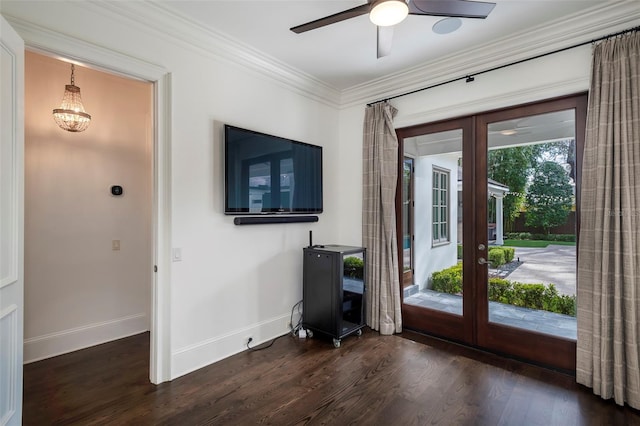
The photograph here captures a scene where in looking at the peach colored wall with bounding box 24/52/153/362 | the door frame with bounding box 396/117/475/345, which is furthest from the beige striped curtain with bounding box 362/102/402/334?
the peach colored wall with bounding box 24/52/153/362

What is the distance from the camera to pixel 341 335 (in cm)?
319

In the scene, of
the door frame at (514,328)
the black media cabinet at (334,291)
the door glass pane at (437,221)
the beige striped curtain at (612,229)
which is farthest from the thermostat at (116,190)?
the beige striped curtain at (612,229)

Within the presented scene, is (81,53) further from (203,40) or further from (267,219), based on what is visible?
(267,219)

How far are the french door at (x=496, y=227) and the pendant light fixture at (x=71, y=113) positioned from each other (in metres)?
3.24

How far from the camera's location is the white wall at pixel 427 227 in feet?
11.0

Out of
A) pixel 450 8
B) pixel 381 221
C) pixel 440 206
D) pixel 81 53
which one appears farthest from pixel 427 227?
pixel 81 53

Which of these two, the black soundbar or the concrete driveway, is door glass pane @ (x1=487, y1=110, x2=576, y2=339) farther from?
the black soundbar

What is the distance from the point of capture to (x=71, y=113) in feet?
9.17

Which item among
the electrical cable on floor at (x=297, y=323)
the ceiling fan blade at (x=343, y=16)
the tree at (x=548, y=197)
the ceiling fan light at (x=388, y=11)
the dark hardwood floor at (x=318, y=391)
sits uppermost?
the ceiling fan blade at (x=343, y=16)

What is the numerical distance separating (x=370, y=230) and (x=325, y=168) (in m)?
0.97

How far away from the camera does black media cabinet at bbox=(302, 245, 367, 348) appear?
319 centimetres

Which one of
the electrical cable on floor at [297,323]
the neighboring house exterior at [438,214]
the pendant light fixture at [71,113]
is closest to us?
the pendant light fixture at [71,113]

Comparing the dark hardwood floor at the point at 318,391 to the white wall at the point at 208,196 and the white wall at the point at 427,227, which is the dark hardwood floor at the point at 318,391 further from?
the white wall at the point at 427,227

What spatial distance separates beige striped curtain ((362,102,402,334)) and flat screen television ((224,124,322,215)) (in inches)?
24.4
